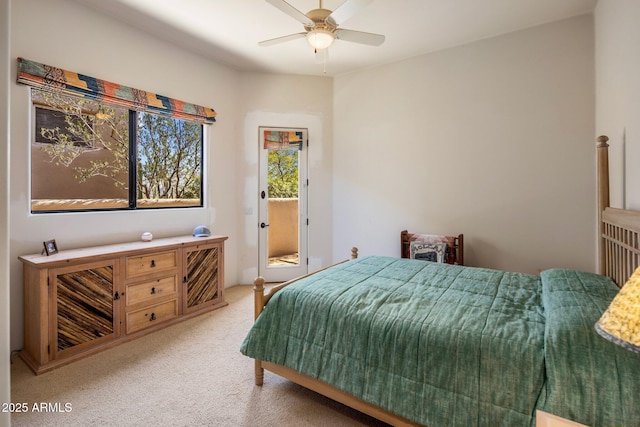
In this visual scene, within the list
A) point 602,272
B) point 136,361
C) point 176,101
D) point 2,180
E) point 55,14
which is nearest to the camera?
point 2,180

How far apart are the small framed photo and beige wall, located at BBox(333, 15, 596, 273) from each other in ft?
10.5

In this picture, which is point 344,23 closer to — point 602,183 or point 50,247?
point 602,183

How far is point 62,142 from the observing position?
2.72 meters

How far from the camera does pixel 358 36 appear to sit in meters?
2.48

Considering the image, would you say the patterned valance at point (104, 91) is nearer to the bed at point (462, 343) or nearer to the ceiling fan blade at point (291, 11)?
the ceiling fan blade at point (291, 11)

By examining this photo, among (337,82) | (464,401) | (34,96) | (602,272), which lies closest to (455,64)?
(337,82)

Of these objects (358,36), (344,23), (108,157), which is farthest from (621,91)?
(108,157)

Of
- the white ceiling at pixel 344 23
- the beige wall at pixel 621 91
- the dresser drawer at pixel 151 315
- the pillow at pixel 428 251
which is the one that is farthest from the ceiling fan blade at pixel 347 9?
the dresser drawer at pixel 151 315

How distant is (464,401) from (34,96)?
146 inches

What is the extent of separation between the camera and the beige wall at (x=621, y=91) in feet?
6.13

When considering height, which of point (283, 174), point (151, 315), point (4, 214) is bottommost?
point (151, 315)

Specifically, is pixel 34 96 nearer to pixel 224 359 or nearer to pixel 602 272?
pixel 224 359

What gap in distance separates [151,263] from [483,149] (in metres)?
3.68

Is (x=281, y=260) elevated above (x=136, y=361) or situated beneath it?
elevated above
